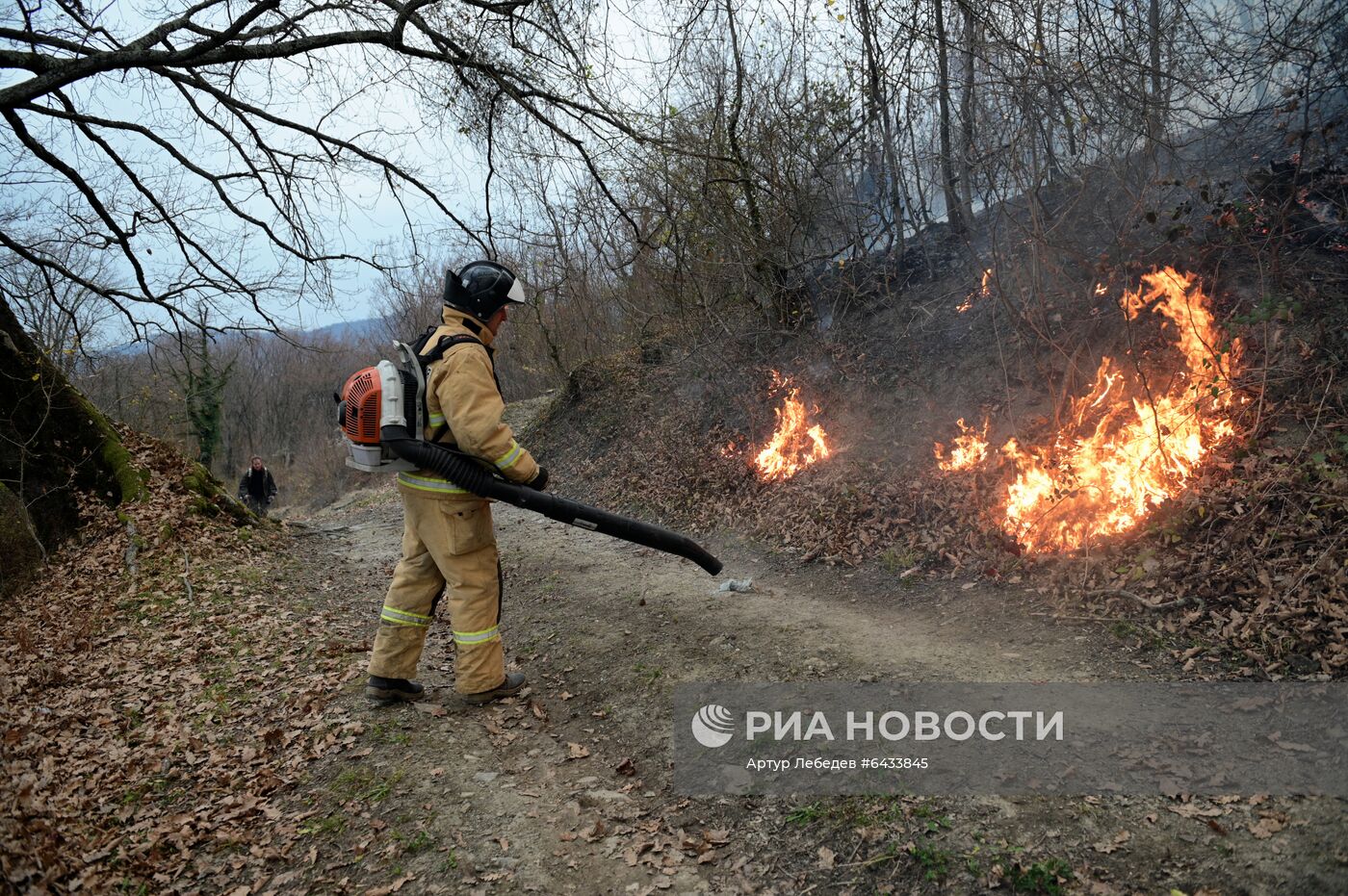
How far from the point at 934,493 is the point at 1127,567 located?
2.17 metres

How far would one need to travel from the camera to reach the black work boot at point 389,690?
4.93 metres

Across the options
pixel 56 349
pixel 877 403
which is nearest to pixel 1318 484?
pixel 877 403

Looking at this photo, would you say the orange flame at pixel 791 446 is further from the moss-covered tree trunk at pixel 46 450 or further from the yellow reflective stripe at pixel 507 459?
the moss-covered tree trunk at pixel 46 450

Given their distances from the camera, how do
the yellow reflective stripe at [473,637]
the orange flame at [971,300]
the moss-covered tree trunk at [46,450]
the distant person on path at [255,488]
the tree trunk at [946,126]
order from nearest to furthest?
the yellow reflective stripe at [473,637], the tree trunk at [946,126], the moss-covered tree trunk at [46,450], the orange flame at [971,300], the distant person on path at [255,488]

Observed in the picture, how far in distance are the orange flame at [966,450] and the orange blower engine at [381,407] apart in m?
5.41

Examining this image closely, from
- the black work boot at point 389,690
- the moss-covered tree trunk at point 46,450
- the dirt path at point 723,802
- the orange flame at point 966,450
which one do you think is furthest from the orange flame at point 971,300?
the moss-covered tree trunk at point 46,450

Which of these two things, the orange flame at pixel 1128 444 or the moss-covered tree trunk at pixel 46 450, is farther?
the moss-covered tree trunk at pixel 46 450

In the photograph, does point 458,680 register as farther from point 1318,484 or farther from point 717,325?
point 717,325

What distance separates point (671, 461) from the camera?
12.2 meters

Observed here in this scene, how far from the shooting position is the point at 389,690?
194 inches

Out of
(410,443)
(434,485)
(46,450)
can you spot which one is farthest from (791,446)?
(46,450)

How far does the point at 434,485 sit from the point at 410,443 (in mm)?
320

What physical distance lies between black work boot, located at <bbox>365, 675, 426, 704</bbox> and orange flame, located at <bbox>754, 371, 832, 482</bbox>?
5760 millimetres

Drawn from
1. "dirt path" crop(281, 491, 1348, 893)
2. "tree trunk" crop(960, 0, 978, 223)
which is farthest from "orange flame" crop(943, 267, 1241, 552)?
"tree trunk" crop(960, 0, 978, 223)
